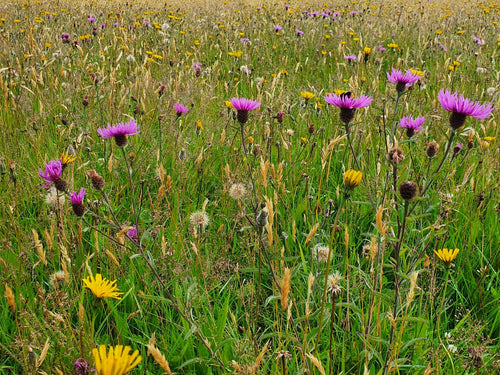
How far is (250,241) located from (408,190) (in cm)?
85

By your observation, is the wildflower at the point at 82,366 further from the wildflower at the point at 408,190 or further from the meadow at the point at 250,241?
the wildflower at the point at 408,190

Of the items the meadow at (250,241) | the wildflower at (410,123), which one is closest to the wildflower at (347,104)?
the meadow at (250,241)

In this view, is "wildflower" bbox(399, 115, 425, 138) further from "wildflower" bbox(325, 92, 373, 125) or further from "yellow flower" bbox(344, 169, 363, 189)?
"yellow flower" bbox(344, 169, 363, 189)

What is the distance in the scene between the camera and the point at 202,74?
366 centimetres

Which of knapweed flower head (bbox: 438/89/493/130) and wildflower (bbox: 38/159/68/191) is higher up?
knapweed flower head (bbox: 438/89/493/130)

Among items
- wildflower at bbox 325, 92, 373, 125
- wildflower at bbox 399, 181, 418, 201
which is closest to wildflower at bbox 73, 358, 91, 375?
wildflower at bbox 399, 181, 418, 201

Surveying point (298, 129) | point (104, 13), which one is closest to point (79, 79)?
point (298, 129)

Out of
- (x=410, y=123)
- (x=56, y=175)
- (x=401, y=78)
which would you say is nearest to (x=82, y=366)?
(x=56, y=175)

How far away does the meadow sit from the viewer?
1156mm

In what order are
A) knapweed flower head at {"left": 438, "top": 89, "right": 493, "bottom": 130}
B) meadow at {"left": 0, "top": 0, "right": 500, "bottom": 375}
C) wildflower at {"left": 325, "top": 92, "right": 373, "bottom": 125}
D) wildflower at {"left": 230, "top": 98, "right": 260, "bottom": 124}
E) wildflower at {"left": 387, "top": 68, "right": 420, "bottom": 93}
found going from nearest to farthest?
1. meadow at {"left": 0, "top": 0, "right": 500, "bottom": 375}
2. knapweed flower head at {"left": 438, "top": 89, "right": 493, "bottom": 130}
3. wildflower at {"left": 325, "top": 92, "right": 373, "bottom": 125}
4. wildflower at {"left": 230, "top": 98, "right": 260, "bottom": 124}
5. wildflower at {"left": 387, "top": 68, "right": 420, "bottom": 93}

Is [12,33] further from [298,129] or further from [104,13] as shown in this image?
[298,129]

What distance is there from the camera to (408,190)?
1081 millimetres

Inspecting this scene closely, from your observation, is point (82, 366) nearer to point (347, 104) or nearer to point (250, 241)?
point (250, 241)

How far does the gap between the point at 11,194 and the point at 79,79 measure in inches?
61.2
